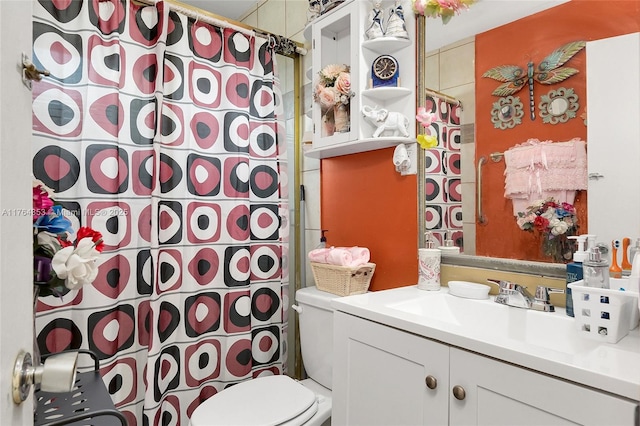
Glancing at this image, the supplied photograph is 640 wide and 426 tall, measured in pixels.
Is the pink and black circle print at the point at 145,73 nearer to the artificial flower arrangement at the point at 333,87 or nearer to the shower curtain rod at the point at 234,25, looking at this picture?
the shower curtain rod at the point at 234,25

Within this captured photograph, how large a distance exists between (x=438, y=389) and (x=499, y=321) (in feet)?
1.16

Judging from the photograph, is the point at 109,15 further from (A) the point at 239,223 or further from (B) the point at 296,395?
(B) the point at 296,395

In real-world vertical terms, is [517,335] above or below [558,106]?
below

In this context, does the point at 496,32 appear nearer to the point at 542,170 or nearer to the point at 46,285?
the point at 542,170

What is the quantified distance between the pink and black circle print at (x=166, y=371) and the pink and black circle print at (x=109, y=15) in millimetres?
1325

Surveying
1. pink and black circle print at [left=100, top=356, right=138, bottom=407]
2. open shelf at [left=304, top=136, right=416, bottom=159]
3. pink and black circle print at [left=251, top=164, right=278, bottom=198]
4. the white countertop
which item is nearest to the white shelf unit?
open shelf at [left=304, top=136, right=416, bottom=159]

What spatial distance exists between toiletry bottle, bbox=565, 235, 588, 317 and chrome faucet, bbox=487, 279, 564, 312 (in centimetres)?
6

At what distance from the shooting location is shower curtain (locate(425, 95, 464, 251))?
54.2 inches

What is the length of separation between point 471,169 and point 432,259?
35 cm

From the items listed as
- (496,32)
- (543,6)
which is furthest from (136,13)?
(543,6)

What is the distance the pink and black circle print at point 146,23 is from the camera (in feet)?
5.02

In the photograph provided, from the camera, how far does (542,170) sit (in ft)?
3.79

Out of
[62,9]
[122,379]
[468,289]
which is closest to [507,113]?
[468,289]

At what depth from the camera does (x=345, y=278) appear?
4.98 feet
